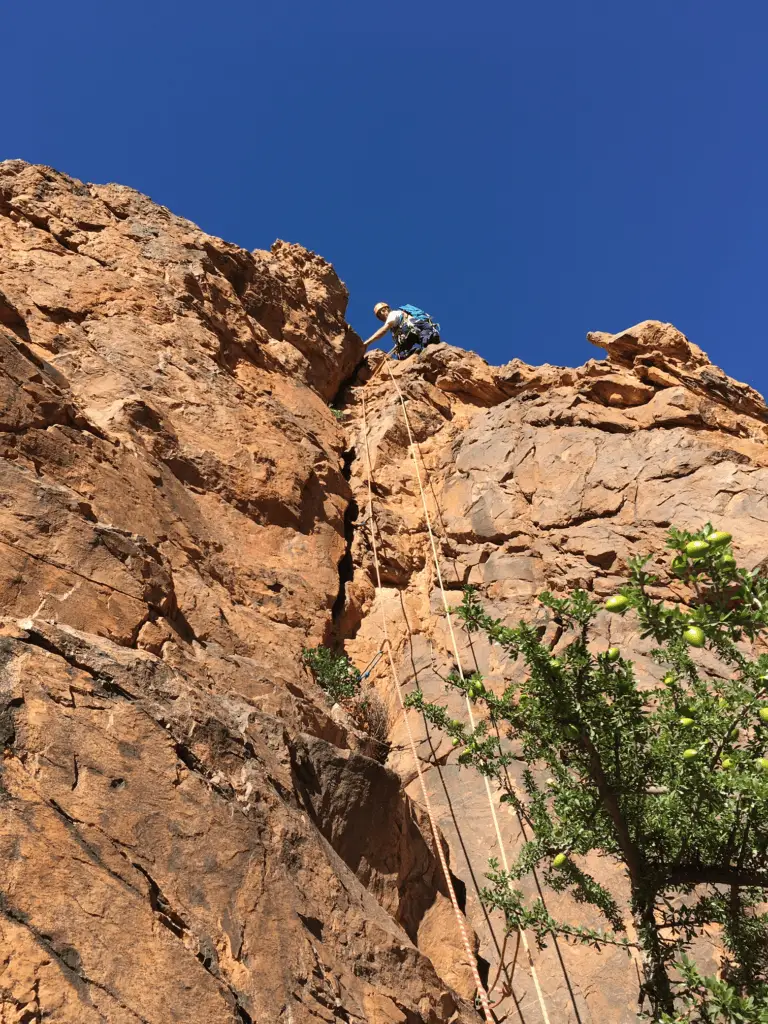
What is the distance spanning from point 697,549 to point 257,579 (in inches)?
280

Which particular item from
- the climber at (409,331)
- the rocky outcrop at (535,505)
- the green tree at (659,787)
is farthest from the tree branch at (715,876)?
the climber at (409,331)

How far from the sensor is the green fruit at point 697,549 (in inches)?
180

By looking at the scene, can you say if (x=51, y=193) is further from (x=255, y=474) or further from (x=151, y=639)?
(x=151, y=639)

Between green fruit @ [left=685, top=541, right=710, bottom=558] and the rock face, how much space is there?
3.58 metres

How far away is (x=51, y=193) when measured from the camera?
14.5m

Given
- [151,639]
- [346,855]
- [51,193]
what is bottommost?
[346,855]

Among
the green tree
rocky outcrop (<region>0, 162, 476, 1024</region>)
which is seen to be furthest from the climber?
the green tree

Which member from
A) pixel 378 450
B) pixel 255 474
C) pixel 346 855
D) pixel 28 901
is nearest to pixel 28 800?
pixel 28 901

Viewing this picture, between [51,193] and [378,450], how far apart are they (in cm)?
757

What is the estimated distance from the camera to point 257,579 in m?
10.7

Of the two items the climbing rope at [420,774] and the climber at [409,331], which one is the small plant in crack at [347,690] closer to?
the climbing rope at [420,774]

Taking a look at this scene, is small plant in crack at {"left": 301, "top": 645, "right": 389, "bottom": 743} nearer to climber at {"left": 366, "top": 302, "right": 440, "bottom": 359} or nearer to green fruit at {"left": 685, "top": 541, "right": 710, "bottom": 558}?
green fruit at {"left": 685, "top": 541, "right": 710, "bottom": 558}

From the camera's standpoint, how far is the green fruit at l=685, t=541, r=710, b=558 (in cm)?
458

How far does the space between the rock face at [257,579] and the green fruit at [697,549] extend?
3.58 m
